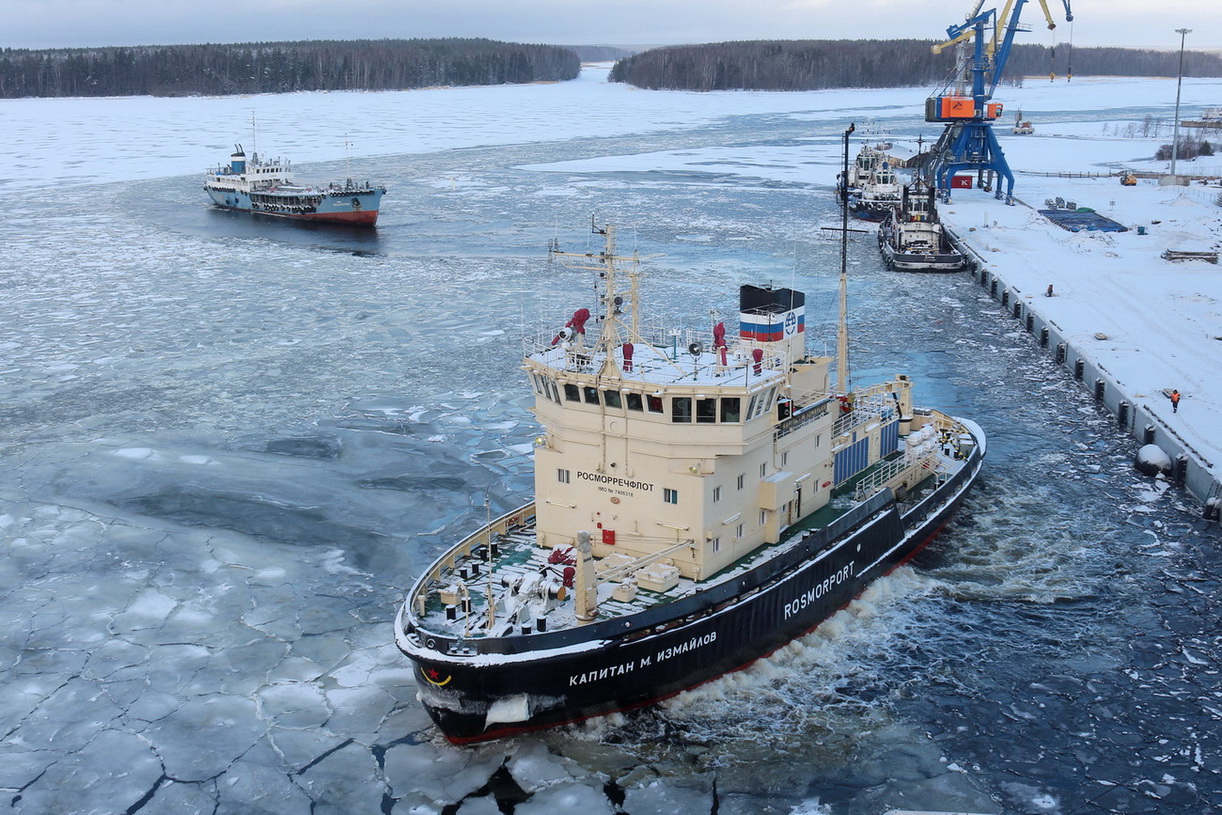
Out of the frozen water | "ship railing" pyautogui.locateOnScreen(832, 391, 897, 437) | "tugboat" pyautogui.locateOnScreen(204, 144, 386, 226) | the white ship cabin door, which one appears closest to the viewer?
the frozen water

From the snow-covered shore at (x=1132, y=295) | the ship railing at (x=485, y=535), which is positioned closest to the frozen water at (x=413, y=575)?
the snow-covered shore at (x=1132, y=295)

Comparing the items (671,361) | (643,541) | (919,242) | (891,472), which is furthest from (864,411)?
(919,242)

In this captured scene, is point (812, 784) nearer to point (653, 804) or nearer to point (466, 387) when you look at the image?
point (653, 804)

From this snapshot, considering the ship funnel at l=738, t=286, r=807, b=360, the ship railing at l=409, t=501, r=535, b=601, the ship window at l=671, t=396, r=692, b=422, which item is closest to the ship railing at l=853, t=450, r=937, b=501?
the ship funnel at l=738, t=286, r=807, b=360

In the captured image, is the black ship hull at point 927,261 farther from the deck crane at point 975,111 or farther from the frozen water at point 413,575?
the deck crane at point 975,111

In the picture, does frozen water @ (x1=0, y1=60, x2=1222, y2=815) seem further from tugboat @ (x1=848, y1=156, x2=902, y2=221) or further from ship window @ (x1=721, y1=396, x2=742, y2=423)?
tugboat @ (x1=848, y1=156, x2=902, y2=221)

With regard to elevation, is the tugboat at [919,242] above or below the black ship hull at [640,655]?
above

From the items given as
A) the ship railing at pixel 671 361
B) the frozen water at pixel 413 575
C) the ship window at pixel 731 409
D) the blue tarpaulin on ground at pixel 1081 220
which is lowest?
the frozen water at pixel 413 575
